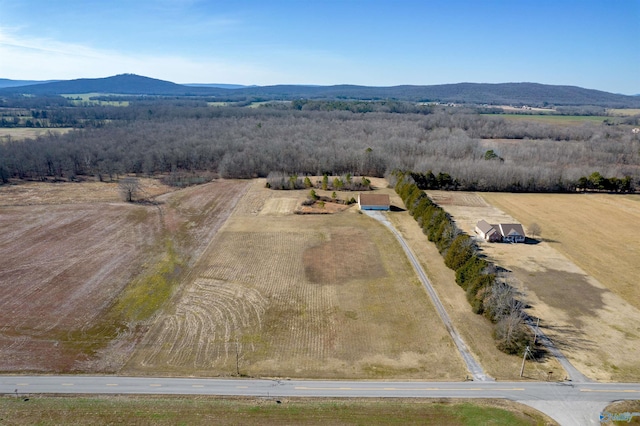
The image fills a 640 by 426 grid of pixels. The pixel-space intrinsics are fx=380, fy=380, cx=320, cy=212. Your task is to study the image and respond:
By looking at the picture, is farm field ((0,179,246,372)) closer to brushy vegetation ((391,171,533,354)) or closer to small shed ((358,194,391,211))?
small shed ((358,194,391,211))

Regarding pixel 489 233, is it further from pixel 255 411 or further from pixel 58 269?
pixel 58 269

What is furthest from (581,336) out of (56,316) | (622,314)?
(56,316)

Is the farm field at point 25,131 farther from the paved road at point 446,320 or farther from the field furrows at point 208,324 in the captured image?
the paved road at point 446,320

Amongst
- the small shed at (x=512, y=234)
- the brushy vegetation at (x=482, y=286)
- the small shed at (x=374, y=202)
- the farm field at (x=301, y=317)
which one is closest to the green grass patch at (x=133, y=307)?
the farm field at (x=301, y=317)

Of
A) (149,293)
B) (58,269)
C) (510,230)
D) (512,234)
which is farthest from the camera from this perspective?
(510,230)

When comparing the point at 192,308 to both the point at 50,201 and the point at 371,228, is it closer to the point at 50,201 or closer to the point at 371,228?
the point at 371,228

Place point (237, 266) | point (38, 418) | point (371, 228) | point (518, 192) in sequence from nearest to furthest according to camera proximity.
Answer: point (38, 418) → point (237, 266) → point (371, 228) → point (518, 192)

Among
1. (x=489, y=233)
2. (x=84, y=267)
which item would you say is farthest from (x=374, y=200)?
(x=84, y=267)

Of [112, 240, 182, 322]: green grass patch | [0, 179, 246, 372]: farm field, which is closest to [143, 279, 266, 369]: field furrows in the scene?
[112, 240, 182, 322]: green grass patch
